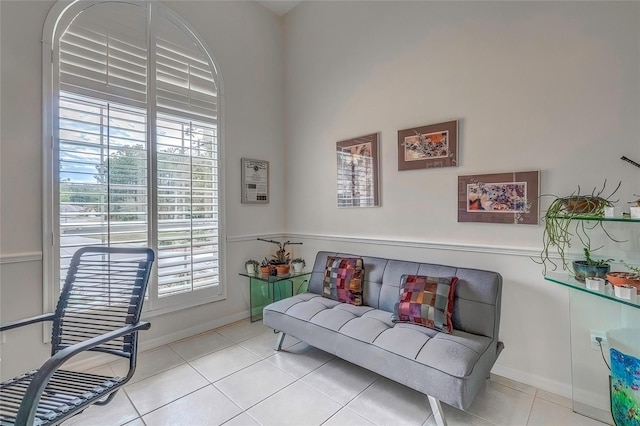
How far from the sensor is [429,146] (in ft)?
8.18

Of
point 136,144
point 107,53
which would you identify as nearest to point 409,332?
point 136,144

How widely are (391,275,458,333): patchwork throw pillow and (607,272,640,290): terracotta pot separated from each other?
822 millimetres

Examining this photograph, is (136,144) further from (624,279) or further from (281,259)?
(624,279)

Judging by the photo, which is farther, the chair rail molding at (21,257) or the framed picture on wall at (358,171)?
the framed picture on wall at (358,171)

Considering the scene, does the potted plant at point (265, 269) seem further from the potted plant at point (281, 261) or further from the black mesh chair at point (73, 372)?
the black mesh chair at point (73, 372)

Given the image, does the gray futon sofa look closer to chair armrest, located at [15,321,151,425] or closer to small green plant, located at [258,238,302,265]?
small green plant, located at [258,238,302,265]

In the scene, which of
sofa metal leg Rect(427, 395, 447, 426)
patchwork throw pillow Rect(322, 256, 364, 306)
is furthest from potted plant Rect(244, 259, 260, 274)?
sofa metal leg Rect(427, 395, 447, 426)

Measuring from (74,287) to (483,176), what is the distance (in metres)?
2.84

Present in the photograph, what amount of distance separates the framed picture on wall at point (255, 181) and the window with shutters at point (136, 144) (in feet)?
1.06

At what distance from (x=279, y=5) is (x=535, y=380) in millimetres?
4439

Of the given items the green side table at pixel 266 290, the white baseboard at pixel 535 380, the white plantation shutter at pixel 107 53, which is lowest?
the white baseboard at pixel 535 380

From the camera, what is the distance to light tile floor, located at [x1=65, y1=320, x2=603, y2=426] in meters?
1.72

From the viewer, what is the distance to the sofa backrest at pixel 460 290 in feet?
6.53

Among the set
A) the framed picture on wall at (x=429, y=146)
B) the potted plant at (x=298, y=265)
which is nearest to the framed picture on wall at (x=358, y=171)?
the framed picture on wall at (x=429, y=146)
